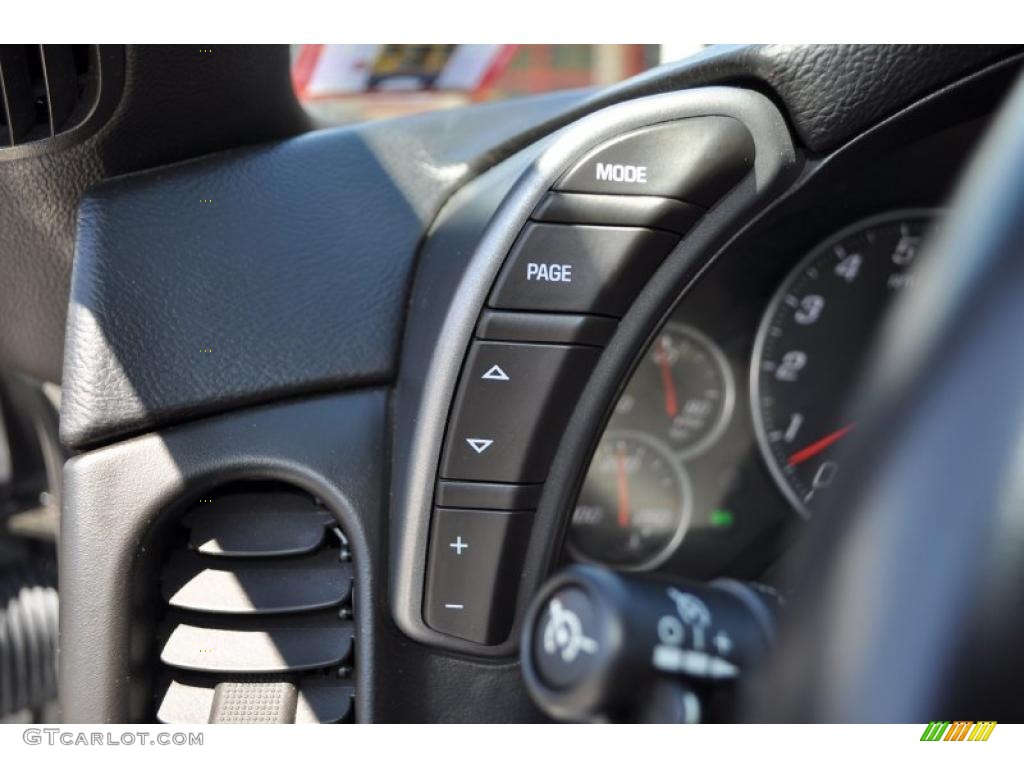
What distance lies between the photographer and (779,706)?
1.86ft

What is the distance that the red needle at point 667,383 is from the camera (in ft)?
5.84

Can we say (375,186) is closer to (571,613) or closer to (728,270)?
(728,270)

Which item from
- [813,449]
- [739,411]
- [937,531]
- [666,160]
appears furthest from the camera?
[739,411]

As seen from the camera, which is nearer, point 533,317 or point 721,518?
point 533,317

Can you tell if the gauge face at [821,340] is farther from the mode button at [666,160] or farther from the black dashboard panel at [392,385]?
the mode button at [666,160]

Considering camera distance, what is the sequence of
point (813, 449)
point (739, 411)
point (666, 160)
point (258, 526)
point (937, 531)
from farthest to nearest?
point (739, 411)
point (813, 449)
point (258, 526)
point (666, 160)
point (937, 531)

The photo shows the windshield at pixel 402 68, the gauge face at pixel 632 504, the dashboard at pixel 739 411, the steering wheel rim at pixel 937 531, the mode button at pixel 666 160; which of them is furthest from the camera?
the gauge face at pixel 632 504

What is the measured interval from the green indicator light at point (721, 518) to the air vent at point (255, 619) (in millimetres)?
643

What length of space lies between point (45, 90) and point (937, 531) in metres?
1.20

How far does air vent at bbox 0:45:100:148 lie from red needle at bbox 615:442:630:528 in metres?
0.89

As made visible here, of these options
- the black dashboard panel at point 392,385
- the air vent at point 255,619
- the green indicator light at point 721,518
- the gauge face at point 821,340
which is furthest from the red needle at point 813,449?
the air vent at point 255,619

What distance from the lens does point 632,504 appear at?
182 centimetres

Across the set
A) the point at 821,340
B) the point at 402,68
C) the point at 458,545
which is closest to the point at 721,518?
the point at 821,340
